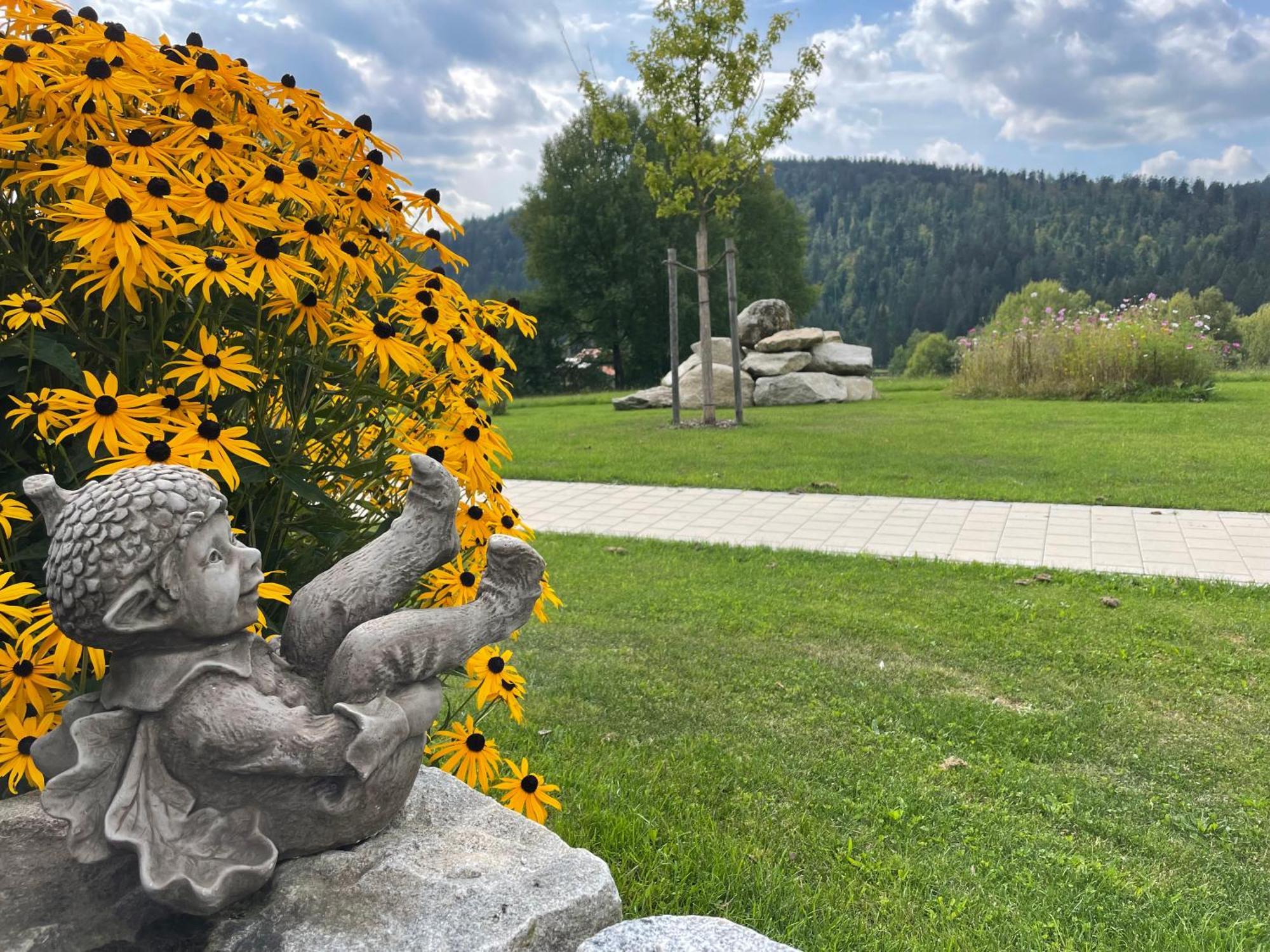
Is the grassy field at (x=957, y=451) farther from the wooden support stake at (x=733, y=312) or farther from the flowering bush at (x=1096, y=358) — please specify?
the flowering bush at (x=1096, y=358)

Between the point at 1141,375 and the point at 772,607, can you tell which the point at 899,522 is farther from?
the point at 1141,375

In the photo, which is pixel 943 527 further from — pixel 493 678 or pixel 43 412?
pixel 43 412

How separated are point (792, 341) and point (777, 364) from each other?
712 mm

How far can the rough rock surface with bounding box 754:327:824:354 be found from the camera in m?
18.2

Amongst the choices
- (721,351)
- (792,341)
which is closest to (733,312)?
(792,341)

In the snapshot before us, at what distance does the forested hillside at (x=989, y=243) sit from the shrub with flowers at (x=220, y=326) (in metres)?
53.3

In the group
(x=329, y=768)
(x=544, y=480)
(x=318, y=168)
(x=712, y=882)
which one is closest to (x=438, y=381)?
(x=318, y=168)

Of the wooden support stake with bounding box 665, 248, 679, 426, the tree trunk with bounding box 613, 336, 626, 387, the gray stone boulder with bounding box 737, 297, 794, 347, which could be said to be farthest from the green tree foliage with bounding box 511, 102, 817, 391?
the wooden support stake with bounding box 665, 248, 679, 426

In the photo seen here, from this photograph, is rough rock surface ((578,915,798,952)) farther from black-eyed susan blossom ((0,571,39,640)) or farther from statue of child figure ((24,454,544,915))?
black-eyed susan blossom ((0,571,39,640))

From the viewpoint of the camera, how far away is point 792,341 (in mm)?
18234

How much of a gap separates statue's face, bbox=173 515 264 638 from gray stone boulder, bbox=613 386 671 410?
16054 mm

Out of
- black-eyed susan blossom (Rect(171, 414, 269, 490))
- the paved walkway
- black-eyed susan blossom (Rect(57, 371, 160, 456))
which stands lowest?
the paved walkway

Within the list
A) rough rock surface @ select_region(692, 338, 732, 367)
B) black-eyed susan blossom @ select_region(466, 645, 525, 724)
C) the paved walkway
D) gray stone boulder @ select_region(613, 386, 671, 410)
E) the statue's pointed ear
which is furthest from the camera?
rough rock surface @ select_region(692, 338, 732, 367)

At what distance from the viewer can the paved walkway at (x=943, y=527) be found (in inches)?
229
